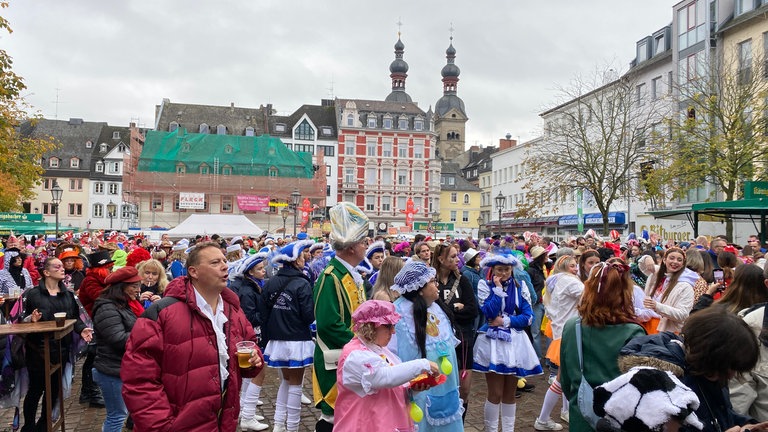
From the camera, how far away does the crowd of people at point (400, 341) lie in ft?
8.93

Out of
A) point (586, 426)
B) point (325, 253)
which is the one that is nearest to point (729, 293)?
point (586, 426)

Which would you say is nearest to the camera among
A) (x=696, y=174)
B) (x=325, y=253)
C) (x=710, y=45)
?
(x=325, y=253)

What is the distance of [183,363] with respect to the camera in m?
3.38

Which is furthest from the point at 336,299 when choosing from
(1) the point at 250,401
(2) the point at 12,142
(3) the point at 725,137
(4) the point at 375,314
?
(3) the point at 725,137

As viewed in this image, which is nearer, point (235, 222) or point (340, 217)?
point (340, 217)

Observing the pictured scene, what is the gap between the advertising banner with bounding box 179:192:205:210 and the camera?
2107 inches

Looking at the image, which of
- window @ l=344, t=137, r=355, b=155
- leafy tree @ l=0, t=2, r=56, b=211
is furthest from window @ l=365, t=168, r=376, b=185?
leafy tree @ l=0, t=2, r=56, b=211

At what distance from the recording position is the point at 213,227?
28.3 meters

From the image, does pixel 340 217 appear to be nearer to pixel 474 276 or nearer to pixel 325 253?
pixel 474 276

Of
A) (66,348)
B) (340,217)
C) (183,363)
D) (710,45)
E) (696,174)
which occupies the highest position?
(710,45)

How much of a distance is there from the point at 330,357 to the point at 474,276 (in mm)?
2915

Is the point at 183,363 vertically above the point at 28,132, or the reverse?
the point at 28,132

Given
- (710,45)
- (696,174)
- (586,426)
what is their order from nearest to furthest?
1. (586,426)
2. (696,174)
3. (710,45)

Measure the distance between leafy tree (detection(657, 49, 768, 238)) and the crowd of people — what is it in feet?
56.5
